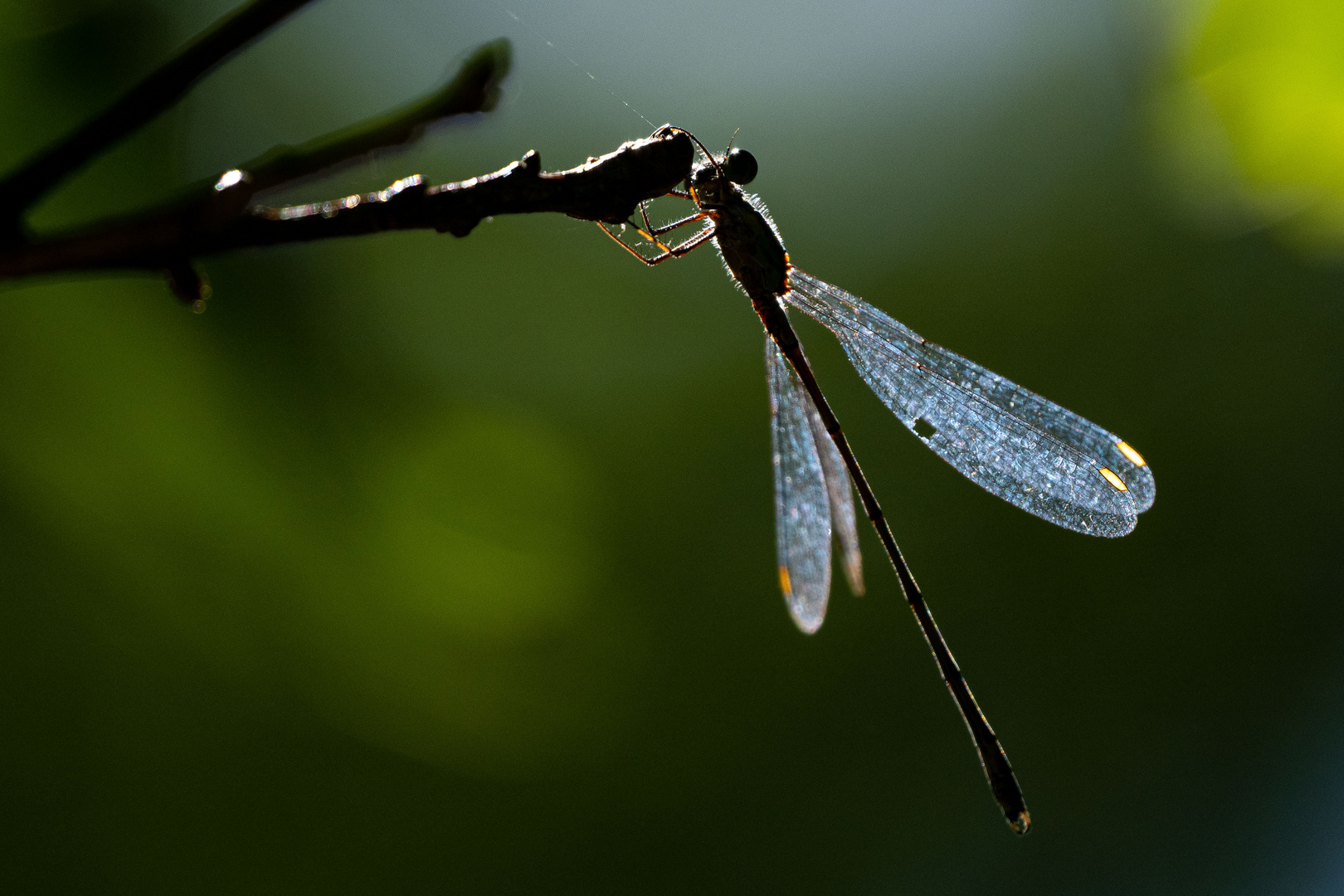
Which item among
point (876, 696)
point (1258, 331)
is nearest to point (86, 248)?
point (876, 696)

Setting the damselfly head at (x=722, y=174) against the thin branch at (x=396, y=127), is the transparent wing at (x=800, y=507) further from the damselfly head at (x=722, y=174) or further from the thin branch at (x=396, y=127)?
the thin branch at (x=396, y=127)

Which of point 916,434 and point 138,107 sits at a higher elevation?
point 138,107

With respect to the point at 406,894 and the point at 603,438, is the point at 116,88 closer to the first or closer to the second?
the point at 603,438

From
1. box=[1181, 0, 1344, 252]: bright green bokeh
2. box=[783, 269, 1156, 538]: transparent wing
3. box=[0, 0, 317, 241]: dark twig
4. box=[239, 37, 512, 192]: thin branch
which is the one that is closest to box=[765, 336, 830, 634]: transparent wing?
box=[783, 269, 1156, 538]: transparent wing

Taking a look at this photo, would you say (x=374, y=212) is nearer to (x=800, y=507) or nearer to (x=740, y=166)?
(x=740, y=166)

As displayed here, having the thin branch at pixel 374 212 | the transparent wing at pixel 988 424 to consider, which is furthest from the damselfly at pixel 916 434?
the thin branch at pixel 374 212

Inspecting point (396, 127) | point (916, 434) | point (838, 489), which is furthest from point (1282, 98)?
point (396, 127)

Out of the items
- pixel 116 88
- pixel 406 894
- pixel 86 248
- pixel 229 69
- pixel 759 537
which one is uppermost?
pixel 229 69
